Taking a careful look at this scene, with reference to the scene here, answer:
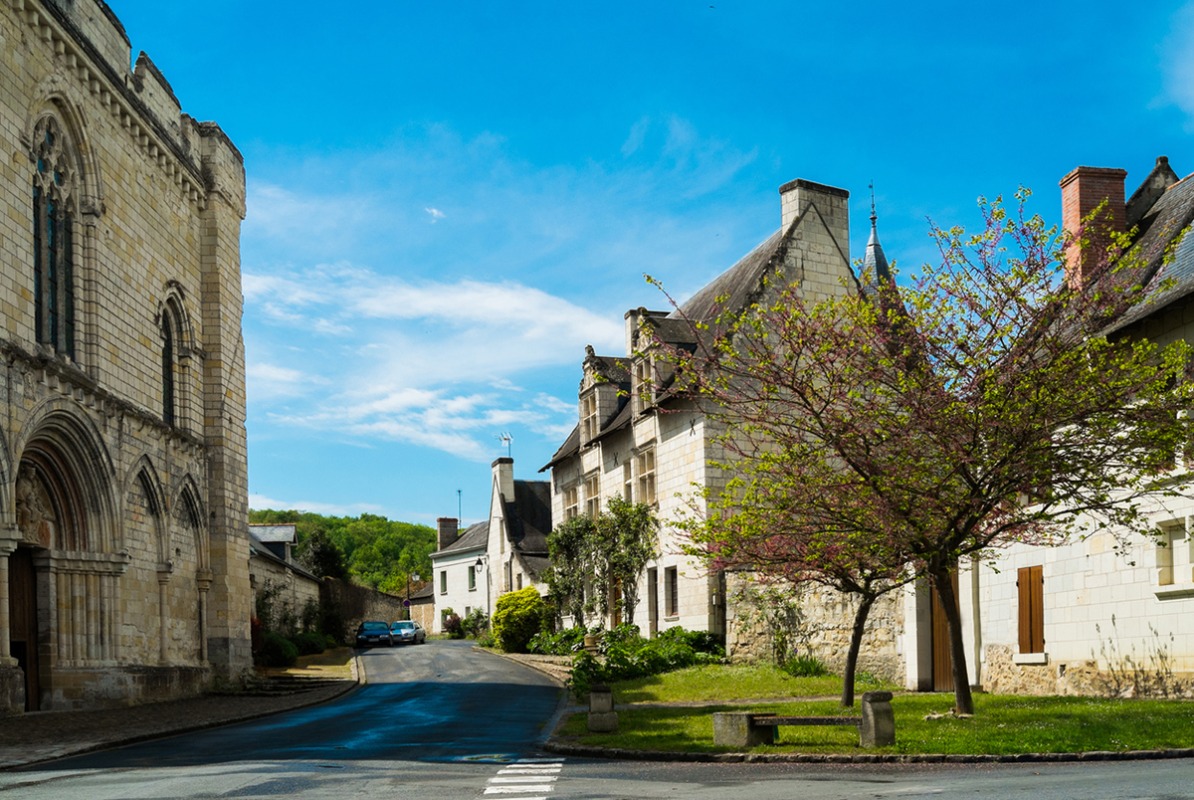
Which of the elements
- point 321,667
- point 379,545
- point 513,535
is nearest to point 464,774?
point 321,667

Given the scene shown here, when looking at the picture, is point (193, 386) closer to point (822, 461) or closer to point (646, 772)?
point (822, 461)

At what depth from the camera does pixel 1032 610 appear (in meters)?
20.0

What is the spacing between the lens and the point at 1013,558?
20641 mm

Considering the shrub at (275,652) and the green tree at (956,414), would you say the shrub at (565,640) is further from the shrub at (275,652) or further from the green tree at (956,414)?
the green tree at (956,414)

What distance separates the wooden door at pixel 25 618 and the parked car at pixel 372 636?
1229 inches

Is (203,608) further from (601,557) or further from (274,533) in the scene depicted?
(274,533)

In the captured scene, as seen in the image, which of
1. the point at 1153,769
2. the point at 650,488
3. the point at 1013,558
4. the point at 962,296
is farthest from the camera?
the point at 650,488

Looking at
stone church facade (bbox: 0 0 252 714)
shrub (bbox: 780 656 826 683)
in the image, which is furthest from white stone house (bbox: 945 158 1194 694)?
stone church facade (bbox: 0 0 252 714)

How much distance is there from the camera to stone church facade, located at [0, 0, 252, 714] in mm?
20859

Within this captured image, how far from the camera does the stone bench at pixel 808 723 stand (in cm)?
1334

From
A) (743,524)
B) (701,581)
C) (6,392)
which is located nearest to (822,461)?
(743,524)

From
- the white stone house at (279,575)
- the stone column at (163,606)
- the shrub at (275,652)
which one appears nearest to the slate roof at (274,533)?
the white stone house at (279,575)

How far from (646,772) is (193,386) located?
19800 mm

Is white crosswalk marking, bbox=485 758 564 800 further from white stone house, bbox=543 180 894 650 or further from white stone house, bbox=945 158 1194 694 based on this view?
white stone house, bbox=543 180 894 650
